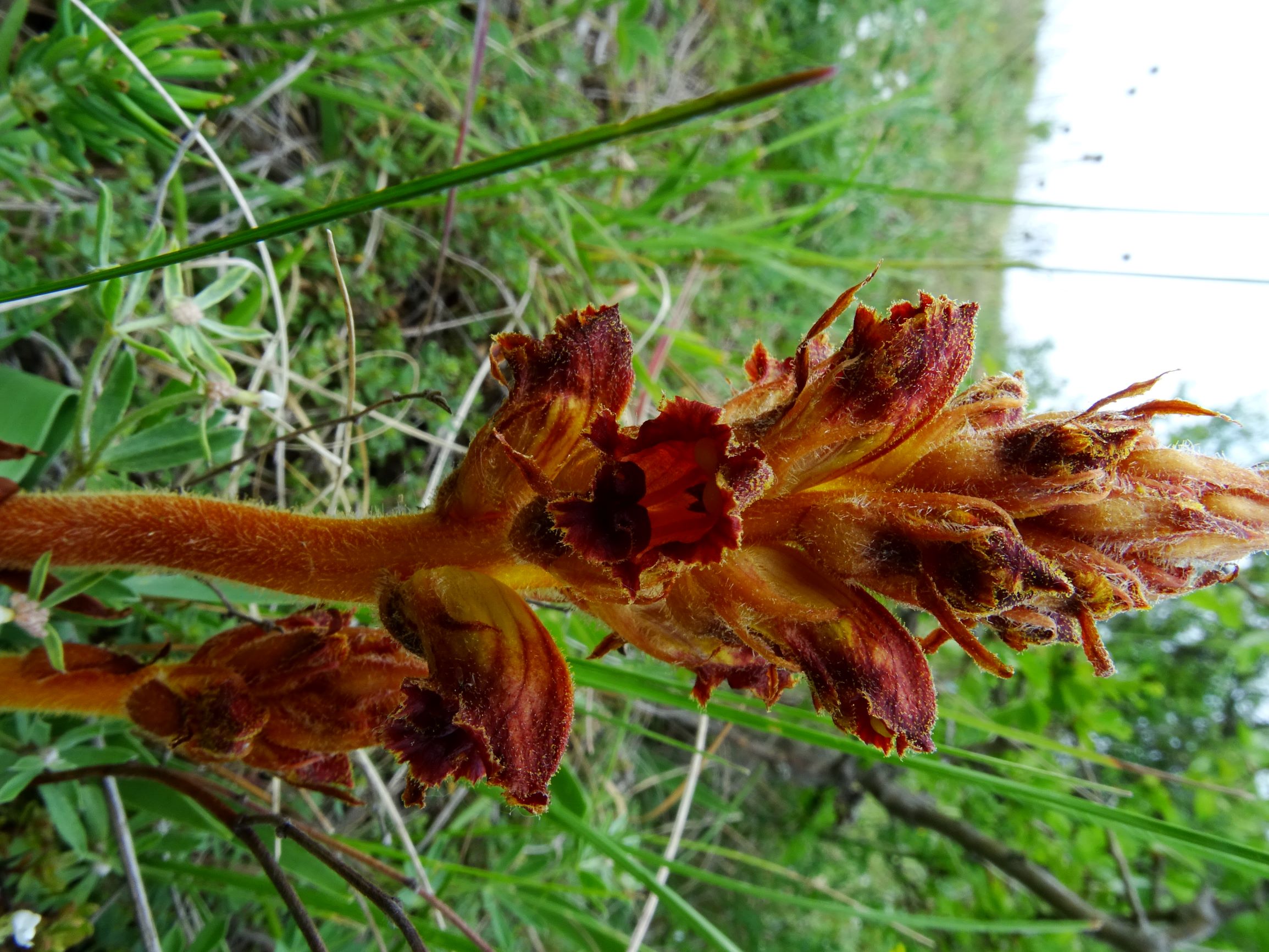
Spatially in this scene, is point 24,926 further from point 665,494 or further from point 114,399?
point 665,494

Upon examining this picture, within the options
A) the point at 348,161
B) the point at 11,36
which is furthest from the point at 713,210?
the point at 11,36

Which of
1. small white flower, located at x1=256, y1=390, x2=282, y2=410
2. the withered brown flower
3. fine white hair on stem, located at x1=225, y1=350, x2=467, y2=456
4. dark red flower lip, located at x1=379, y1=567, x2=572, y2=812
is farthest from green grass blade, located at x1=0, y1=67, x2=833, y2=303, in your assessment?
fine white hair on stem, located at x1=225, y1=350, x2=467, y2=456

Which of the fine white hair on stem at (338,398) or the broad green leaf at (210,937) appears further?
the fine white hair on stem at (338,398)

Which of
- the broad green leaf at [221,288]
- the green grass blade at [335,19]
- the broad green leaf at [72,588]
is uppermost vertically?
the green grass blade at [335,19]

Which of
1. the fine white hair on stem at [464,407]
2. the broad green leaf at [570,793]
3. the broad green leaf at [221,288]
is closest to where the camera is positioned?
the broad green leaf at [221,288]

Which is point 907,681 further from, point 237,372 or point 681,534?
point 237,372

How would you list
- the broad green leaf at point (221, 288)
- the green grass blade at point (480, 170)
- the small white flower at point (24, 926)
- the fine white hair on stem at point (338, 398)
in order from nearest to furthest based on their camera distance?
the green grass blade at point (480, 170)
the small white flower at point (24, 926)
the broad green leaf at point (221, 288)
the fine white hair on stem at point (338, 398)

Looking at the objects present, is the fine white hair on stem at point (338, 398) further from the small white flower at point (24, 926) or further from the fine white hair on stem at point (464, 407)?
the small white flower at point (24, 926)

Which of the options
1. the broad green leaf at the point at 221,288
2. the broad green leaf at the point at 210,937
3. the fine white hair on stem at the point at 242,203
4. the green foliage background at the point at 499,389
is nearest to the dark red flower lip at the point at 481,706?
the green foliage background at the point at 499,389
